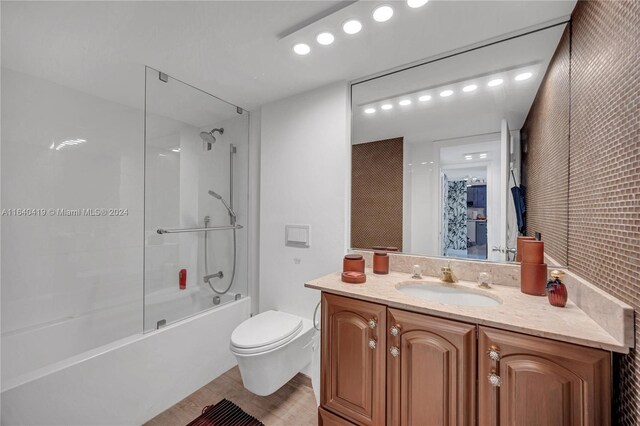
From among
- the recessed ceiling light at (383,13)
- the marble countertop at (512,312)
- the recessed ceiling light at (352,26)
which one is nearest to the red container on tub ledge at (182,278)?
the marble countertop at (512,312)

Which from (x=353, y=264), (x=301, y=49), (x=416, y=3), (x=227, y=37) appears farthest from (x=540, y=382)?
(x=227, y=37)

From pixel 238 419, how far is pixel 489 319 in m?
1.64

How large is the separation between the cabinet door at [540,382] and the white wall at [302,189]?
110cm

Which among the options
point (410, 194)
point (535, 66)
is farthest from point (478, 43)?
point (410, 194)

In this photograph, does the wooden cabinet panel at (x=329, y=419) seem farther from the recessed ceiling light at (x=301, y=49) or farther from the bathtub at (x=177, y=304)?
the recessed ceiling light at (x=301, y=49)

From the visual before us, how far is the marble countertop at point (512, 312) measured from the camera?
821 mm

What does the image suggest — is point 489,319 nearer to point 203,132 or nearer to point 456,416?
point 456,416

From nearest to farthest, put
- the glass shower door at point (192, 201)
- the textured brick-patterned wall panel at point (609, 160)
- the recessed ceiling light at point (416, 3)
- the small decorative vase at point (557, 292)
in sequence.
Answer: the textured brick-patterned wall panel at point (609, 160)
the small decorative vase at point (557, 292)
the recessed ceiling light at point (416, 3)
the glass shower door at point (192, 201)

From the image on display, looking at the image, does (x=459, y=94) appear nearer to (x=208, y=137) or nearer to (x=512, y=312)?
(x=512, y=312)

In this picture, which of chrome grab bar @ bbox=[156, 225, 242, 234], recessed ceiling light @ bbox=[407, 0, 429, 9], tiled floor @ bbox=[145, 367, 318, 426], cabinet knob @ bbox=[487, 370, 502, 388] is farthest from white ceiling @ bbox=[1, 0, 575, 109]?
tiled floor @ bbox=[145, 367, 318, 426]

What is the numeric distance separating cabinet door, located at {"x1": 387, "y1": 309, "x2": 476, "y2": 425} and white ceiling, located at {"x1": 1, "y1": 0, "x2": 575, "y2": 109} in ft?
4.76

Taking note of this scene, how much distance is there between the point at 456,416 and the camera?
1.00 metres

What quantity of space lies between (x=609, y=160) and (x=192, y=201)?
2.68m

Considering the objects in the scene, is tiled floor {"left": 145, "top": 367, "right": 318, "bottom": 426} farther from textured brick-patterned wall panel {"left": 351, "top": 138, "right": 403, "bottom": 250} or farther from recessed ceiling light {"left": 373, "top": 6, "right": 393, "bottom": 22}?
recessed ceiling light {"left": 373, "top": 6, "right": 393, "bottom": 22}
